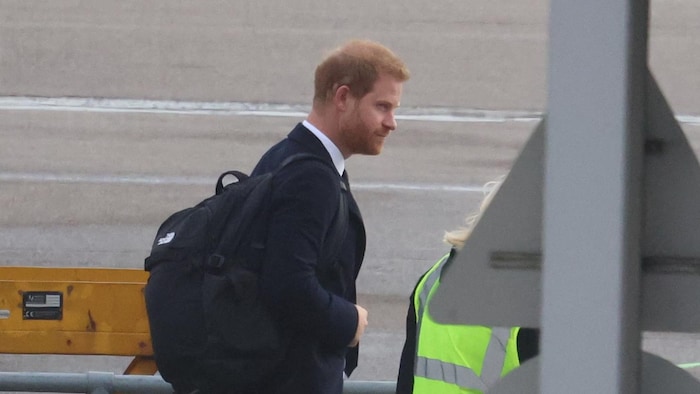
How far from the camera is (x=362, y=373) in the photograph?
802cm

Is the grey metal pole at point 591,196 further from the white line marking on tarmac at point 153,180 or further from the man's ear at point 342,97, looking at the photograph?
the white line marking on tarmac at point 153,180

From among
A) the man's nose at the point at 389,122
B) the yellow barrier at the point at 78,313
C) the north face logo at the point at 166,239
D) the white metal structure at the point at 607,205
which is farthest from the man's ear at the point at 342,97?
the white metal structure at the point at 607,205

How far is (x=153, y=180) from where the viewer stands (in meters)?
11.8

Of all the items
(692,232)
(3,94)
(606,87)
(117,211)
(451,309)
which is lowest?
(451,309)

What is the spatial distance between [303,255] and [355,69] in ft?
2.16

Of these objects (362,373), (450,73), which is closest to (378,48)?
(362,373)

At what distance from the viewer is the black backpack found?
362 cm

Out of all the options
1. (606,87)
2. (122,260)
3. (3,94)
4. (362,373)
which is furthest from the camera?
(3,94)

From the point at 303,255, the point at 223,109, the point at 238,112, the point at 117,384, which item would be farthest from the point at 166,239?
the point at 223,109

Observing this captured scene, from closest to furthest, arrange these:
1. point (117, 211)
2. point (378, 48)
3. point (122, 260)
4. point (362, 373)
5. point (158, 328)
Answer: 1. point (158, 328)
2. point (378, 48)
3. point (362, 373)
4. point (122, 260)
5. point (117, 211)

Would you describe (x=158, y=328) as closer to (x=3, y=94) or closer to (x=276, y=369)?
(x=276, y=369)

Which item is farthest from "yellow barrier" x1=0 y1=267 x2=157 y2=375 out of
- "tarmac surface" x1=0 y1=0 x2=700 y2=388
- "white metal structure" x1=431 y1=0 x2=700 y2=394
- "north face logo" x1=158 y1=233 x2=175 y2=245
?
"white metal structure" x1=431 y1=0 x2=700 y2=394

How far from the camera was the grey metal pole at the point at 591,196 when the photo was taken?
6.00 feet

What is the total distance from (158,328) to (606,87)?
2.09 metres
